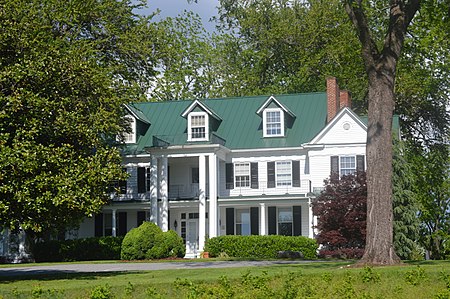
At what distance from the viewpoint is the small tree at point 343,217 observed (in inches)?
1549

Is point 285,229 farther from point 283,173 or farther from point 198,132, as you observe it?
point 198,132

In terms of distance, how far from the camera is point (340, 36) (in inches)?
2128

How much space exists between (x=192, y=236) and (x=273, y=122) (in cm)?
793

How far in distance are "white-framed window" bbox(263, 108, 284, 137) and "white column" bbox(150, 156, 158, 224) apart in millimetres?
6526

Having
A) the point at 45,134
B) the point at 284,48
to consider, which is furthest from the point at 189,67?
the point at 45,134

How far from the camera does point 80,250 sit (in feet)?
145

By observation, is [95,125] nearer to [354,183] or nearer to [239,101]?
[354,183]

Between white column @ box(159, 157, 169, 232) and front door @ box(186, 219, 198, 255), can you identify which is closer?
white column @ box(159, 157, 169, 232)

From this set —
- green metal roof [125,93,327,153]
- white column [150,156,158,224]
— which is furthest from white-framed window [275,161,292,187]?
white column [150,156,158,224]

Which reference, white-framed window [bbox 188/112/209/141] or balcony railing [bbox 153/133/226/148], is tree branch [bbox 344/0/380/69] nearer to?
balcony railing [bbox 153/133/226/148]

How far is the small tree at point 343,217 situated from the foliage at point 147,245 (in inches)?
286

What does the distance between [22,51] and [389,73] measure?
1090cm

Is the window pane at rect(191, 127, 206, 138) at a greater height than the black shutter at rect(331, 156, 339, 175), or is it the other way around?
the window pane at rect(191, 127, 206, 138)

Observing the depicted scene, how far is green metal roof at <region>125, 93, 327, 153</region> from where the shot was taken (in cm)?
4750
